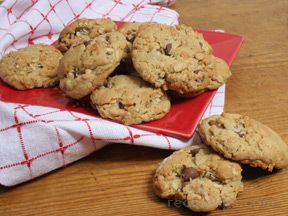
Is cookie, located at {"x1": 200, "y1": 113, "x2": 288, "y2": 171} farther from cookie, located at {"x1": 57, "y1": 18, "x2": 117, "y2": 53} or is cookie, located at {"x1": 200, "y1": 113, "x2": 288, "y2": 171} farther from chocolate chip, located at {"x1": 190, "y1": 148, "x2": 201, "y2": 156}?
cookie, located at {"x1": 57, "y1": 18, "x2": 117, "y2": 53}

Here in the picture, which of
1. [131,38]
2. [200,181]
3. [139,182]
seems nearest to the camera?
[200,181]

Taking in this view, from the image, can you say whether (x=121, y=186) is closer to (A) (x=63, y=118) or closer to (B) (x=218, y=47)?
(A) (x=63, y=118)

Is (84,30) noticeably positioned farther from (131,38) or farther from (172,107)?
(172,107)

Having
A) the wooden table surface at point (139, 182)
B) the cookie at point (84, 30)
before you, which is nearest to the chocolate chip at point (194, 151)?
the wooden table surface at point (139, 182)

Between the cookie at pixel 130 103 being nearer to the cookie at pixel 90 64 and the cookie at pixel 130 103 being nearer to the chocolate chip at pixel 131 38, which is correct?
the cookie at pixel 90 64

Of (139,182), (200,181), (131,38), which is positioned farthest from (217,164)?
(131,38)

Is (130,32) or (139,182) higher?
(130,32)

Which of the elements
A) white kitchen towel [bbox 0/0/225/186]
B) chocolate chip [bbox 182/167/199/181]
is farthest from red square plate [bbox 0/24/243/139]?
chocolate chip [bbox 182/167/199/181]
